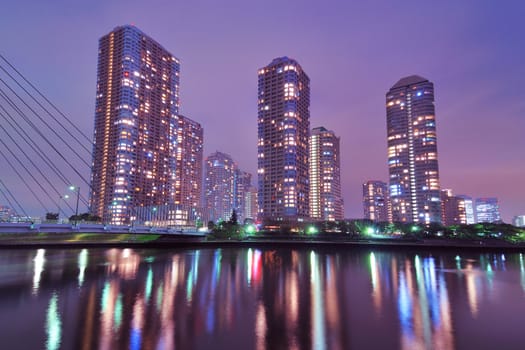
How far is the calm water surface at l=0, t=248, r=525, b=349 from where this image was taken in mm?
16938

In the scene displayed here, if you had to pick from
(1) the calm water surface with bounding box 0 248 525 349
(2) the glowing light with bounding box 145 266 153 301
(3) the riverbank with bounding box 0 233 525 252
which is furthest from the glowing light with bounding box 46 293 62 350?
(3) the riverbank with bounding box 0 233 525 252

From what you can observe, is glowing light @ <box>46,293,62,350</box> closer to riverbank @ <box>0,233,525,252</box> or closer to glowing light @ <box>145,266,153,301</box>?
glowing light @ <box>145,266,153,301</box>

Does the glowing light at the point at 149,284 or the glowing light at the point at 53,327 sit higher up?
the glowing light at the point at 53,327

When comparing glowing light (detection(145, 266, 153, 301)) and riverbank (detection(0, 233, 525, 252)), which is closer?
glowing light (detection(145, 266, 153, 301))

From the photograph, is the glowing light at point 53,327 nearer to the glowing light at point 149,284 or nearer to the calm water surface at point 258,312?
the calm water surface at point 258,312

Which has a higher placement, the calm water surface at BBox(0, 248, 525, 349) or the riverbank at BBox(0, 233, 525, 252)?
the calm water surface at BBox(0, 248, 525, 349)

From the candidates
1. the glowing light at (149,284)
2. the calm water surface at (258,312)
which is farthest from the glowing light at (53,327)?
the glowing light at (149,284)

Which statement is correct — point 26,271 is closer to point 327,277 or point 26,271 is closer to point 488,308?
point 327,277

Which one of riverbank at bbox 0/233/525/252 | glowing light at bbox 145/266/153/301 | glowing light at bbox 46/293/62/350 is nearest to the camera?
glowing light at bbox 46/293/62/350

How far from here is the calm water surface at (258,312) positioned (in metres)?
16.9

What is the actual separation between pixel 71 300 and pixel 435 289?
118ft

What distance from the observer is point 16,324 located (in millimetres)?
20000

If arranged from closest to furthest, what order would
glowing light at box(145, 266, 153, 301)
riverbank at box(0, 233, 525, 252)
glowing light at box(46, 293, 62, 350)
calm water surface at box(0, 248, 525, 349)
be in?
glowing light at box(46, 293, 62, 350), calm water surface at box(0, 248, 525, 349), glowing light at box(145, 266, 153, 301), riverbank at box(0, 233, 525, 252)

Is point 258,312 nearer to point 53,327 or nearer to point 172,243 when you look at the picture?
point 53,327
